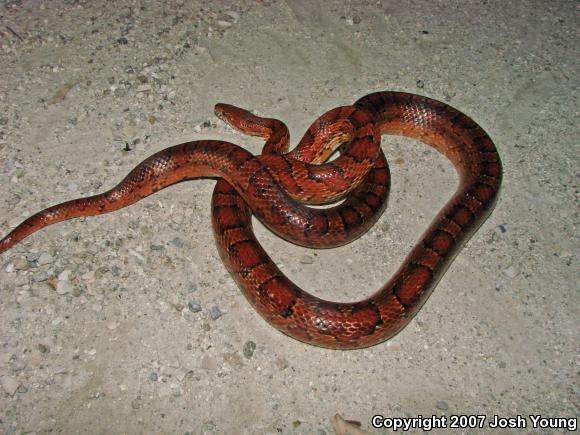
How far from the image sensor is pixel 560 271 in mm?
5430

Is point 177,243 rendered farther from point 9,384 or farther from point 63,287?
point 9,384

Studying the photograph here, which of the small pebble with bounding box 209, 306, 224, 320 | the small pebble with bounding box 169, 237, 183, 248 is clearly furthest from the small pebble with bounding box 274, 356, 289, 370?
the small pebble with bounding box 169, 237, 183, 248

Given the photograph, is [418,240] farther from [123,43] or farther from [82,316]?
[123,43]

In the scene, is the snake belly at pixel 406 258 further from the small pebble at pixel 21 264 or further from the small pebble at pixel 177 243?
the small pebble at pixel 21 264

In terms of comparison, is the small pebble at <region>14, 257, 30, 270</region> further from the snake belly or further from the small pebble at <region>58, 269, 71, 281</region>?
the snake belly

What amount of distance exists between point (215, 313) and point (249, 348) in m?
0.50

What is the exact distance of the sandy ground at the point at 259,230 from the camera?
449cm

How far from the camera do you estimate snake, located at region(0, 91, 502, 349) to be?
15.3 feet

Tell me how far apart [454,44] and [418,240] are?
3547 millimetres

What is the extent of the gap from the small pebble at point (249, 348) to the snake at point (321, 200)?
0.30 m

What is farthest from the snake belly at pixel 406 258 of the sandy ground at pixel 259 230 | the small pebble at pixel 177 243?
the small pebble at pixel 177 243

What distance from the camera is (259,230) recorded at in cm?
566

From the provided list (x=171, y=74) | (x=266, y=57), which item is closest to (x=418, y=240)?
(x=266, y=57)

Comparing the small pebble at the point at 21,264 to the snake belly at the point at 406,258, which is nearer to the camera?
the snake belly at the point at 406,258
